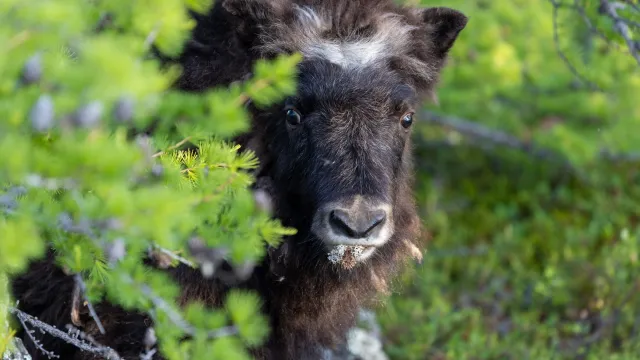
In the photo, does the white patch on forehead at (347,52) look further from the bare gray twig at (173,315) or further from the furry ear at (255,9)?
the bare gray twig at (173,315)

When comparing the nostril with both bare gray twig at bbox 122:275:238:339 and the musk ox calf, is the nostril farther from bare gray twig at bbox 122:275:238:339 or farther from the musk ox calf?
bare gray twig at bbox 122:275:238:339

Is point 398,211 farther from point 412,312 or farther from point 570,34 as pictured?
point 570,34

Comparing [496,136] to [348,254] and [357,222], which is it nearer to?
[348,254]

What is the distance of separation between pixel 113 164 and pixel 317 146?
2.20m

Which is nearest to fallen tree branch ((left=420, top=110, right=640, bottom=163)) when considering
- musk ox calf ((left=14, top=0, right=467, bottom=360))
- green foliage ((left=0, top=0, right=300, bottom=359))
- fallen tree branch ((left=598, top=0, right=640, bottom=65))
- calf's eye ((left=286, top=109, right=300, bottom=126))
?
fallen tree branch ((left=598, top=0, right=640, bottom=65))

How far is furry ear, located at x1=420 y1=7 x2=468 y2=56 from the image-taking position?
186 inches

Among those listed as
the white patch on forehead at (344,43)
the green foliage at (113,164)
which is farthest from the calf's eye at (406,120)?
the green foliage at (113,164)

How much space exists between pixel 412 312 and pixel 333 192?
122 inches

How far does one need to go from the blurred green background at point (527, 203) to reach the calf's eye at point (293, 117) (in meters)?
2.60

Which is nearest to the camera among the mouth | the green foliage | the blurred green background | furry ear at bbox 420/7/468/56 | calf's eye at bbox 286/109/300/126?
the green foliage

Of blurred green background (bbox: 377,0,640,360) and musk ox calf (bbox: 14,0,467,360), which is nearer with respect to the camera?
musk ox calf (bbox: 14,0,467,360)

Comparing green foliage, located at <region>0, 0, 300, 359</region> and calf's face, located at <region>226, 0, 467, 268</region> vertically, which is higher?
green foliage, located at <region>0, 0, 300, 359</region>

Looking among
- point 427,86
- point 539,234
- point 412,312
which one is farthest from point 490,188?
point 427,86

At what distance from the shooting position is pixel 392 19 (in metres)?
4.65
